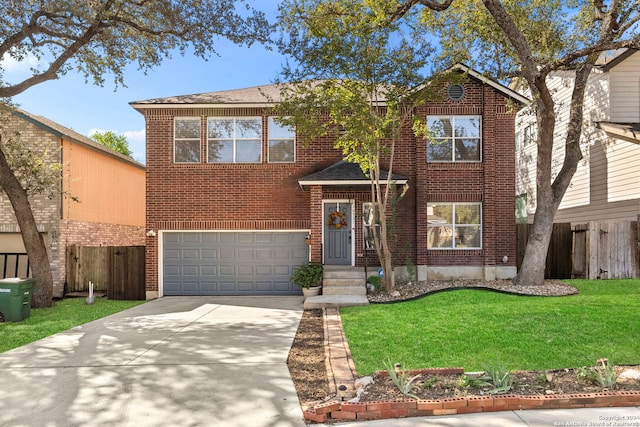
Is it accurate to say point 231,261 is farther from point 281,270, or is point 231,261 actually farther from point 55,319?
point 55,319

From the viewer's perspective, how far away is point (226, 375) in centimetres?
556

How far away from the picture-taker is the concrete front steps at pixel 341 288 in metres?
10.7

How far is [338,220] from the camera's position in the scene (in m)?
13.4

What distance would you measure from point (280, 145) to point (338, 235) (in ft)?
10.8

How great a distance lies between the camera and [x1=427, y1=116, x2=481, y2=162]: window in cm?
1334

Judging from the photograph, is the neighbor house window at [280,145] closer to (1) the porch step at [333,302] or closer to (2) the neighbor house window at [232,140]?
(2) the neighbor house window at [232,140]

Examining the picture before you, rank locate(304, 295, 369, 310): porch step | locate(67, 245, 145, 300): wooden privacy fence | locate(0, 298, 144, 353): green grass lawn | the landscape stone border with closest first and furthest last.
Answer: the landscape stone border → locate(0, 298, 144, 353): green grass lawn → locate(304, 295, 369, 310): porch step → locate(67, 245, 145, 300): wooden privacy fence

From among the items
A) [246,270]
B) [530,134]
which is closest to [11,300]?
[246,270]

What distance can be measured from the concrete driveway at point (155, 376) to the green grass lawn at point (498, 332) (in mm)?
1288

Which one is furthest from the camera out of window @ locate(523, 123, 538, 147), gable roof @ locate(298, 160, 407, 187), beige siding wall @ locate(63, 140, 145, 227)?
window @ locate(523, 123, 538, 147)

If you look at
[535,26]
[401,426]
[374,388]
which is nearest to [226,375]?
[374,388]

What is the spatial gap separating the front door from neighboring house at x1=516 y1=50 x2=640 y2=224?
21.9ft

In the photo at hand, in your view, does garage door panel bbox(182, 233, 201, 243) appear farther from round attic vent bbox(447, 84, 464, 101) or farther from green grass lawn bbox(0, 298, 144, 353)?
round attic vent bbox(447, 84, 464, 101)

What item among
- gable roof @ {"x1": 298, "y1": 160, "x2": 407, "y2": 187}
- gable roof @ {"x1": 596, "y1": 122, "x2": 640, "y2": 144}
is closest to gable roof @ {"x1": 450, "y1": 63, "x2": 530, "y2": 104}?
gable roof @ {"x1": 596, "y1": 122, "x2": 640, "y2": 144}
